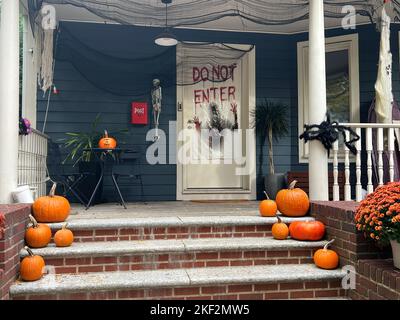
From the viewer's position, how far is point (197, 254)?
2809 mm

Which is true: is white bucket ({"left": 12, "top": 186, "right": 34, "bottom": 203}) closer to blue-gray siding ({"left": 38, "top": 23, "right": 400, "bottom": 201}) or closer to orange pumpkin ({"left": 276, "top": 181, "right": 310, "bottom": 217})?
blue-gray siding ({"left": 38, "top": 23, "right": 400, "bottom": 201})

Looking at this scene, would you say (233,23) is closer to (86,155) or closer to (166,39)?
(166,39)

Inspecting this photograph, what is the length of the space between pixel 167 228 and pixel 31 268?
104 centimetres

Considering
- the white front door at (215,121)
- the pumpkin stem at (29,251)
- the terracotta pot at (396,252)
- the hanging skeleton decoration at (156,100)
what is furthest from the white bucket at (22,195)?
the terracotta pot at (396,252)

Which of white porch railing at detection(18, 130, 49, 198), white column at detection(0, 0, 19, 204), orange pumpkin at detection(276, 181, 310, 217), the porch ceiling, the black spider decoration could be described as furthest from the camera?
the porch ceiling

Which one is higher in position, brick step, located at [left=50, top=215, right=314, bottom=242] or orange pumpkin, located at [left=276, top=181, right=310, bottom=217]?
orange pumpkin, located at [left=276, top=181, right=310, bottom=217]

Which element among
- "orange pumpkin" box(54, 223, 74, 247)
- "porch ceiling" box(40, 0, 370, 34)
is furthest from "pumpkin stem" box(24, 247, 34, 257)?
"porch ceiling" box(40, 0, 370, 34)

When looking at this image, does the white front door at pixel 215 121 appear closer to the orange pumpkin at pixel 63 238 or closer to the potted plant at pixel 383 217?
the orange pumpkin at pixel 63 238

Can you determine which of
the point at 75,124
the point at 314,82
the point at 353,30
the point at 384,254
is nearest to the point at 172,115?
the point at 75,124

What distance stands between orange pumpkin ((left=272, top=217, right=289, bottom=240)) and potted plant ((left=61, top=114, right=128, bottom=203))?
244 cm

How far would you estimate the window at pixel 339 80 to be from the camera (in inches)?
210

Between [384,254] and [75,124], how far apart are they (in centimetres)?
402

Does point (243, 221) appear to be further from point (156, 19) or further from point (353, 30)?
point (353, 30)

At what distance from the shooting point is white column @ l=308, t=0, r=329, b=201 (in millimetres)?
3414
